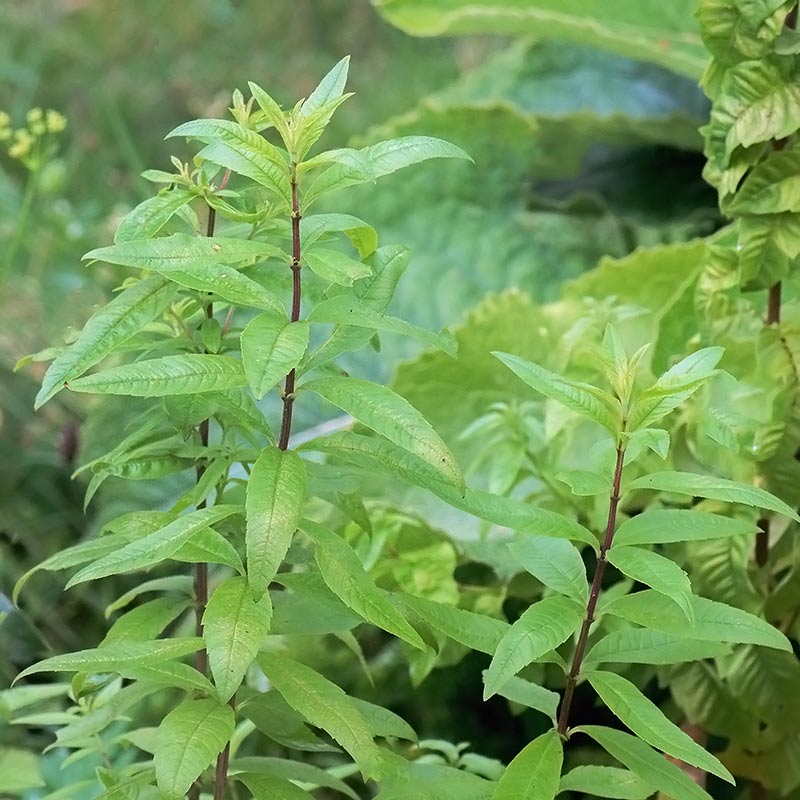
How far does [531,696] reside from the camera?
0.46 m

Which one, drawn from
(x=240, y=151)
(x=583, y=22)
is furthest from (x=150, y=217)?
(x=583, y=22)

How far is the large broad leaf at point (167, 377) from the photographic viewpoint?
→ 34 cm

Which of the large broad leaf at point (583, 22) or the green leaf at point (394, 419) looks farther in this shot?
the large broad leaf at point (583, 22)

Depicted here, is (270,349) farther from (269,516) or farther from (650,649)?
(650,649)

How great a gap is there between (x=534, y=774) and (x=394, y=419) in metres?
0.16

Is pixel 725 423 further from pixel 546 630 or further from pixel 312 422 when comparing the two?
pixel 312 422

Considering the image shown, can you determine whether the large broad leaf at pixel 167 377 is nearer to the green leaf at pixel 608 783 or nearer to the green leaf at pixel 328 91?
the green leaf at pixel 328 91

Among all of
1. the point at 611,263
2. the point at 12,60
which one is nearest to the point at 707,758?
the point at 611,263

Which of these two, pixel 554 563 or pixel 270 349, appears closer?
pixel 270 349

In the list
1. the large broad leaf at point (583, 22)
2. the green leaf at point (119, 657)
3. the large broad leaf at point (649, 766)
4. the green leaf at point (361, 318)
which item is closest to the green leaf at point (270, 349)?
the green leaf at point (361, 318)

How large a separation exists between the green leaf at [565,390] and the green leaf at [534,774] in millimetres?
137

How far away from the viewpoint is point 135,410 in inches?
38.3

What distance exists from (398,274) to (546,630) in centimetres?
15

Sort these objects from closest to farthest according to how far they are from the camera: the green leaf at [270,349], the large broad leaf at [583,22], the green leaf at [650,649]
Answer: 1. the green leaf at [270,349]
2. the green leaf at [650,649]
3. the large broad leaf at [583,22]
